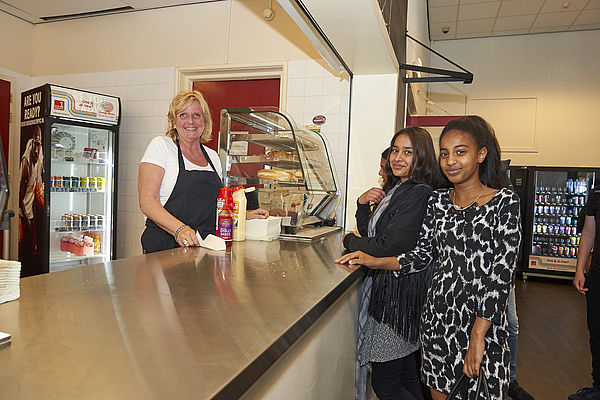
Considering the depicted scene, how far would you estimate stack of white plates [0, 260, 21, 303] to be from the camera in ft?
3.22

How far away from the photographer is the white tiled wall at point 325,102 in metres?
3.86

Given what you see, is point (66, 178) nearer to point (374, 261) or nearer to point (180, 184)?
point (180, 184)

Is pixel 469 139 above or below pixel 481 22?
below

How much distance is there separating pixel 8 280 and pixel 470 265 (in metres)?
1.40

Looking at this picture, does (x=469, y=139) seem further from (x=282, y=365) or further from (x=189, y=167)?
(x=189, y=167)

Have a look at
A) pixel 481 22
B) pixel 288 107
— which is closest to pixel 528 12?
pixel 481 22

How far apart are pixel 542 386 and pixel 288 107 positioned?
2.96 metres

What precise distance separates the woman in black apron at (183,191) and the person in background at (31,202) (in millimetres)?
2586

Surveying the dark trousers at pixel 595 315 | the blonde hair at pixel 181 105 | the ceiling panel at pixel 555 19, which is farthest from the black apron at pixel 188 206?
the ceiling panel at pixel 555 19

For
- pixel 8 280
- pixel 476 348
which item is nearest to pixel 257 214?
pixel 476 348

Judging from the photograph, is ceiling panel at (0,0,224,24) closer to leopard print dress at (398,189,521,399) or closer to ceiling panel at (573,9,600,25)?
leopard print dress at (398,189,521,399)

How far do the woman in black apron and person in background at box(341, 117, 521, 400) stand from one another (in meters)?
1.09

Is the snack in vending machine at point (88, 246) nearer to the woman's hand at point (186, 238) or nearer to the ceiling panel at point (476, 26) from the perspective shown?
the woman's hand at point (186, 238)

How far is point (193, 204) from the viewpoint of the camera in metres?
2.18
